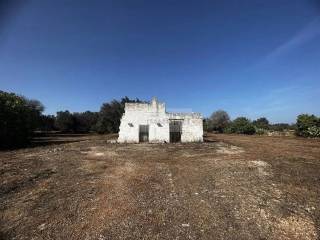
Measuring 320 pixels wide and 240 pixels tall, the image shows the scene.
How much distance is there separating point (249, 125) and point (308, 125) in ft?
42.9

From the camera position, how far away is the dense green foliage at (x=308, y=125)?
33.4 m

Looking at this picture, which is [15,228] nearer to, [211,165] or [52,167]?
[52,167]

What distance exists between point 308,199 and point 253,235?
343cm

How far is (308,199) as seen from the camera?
27.4 ft

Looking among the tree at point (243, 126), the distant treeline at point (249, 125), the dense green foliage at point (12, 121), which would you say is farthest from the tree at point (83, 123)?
the tree at point (243, 126)

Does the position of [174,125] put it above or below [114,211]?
above

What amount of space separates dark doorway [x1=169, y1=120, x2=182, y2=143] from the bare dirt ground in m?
11.3

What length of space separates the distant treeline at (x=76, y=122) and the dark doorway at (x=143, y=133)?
12.1 metres

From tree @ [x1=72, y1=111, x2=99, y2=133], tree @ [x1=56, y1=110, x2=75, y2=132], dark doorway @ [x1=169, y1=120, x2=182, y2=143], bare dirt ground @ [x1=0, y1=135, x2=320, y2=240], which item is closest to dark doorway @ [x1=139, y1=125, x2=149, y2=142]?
dark doorway @ [x1=169, y1=120, x2=182, y2=143]

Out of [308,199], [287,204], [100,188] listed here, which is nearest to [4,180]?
[100,188]

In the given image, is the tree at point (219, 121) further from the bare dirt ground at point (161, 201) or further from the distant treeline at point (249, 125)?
the bare dirt ground at point (161, 201)

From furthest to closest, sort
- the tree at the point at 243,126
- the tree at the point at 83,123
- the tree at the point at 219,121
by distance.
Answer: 1. the tree at the point at 83,123
2. the tree at the point at 219,121
3. the tree at the point at 243,126

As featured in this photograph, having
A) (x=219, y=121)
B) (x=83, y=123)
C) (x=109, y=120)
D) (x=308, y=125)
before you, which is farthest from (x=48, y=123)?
(x=308, y=125)

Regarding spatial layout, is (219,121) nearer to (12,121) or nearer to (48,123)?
(48,123)
